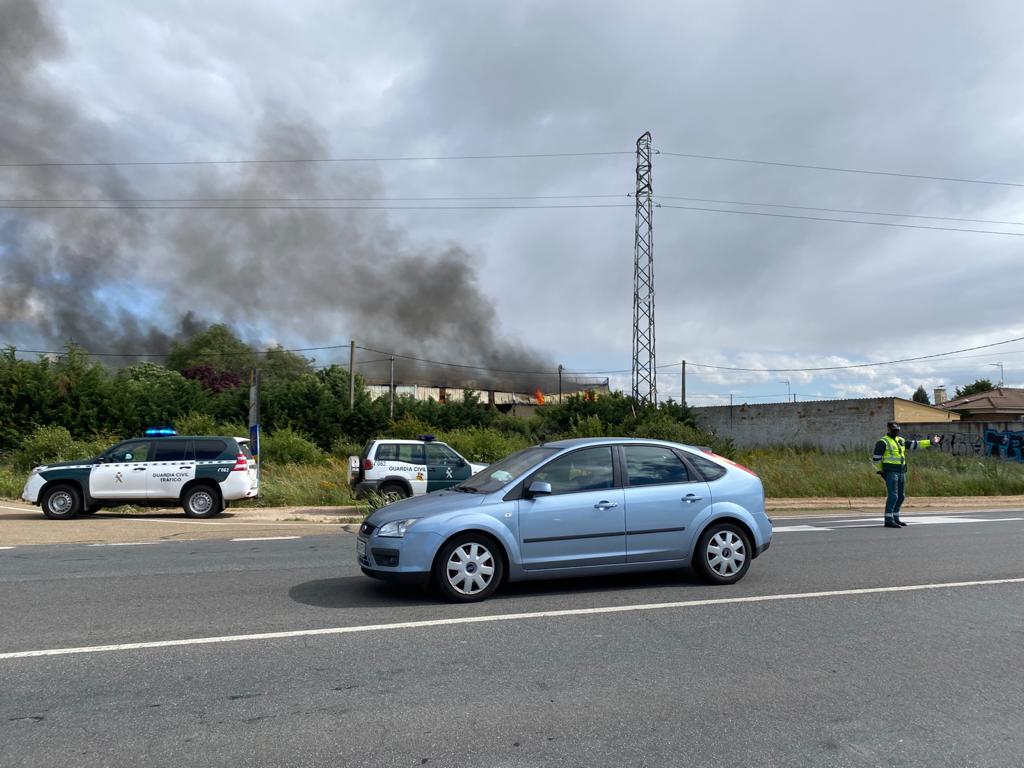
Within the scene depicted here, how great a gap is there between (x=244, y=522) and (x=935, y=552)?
11563 millimetres

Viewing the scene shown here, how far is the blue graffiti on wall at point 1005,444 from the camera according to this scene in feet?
88.2

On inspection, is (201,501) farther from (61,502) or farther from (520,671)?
(520,671)

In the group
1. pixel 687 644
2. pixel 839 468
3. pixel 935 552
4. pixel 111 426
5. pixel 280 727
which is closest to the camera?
pixel 280 727

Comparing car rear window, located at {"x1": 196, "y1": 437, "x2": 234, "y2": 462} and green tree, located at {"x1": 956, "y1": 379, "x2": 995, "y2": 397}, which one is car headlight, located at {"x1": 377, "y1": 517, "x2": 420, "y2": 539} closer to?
car rear window, located at {"x1": 196, "y1": 437, "x2": 234, "y2": 462}

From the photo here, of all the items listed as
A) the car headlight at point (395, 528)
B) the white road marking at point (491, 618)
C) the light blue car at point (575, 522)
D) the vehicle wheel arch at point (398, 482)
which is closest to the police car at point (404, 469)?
the vehicle wheel arch at point (398, 482)

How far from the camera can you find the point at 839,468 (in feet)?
69.0

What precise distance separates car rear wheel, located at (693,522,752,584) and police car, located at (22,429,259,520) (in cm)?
1096

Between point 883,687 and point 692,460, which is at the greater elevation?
point 692,460

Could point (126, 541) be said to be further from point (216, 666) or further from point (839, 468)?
point (839, 468)

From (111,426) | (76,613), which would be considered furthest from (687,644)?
(111,426)

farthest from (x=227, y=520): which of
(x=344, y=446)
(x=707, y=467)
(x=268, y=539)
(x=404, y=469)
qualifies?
(x=344, y=446)

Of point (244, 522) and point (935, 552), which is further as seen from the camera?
point (244, 522)

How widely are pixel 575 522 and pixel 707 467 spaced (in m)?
1.56

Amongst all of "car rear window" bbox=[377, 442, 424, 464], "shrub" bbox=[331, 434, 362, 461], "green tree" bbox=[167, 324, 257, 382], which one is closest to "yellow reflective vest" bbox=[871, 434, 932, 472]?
"car rear window" bbox=[377, 442, 424, 464]
